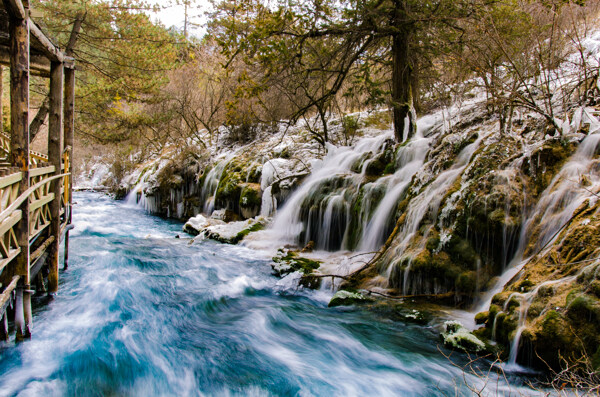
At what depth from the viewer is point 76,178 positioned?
31.8m

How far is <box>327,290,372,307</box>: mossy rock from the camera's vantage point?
5.40 meters

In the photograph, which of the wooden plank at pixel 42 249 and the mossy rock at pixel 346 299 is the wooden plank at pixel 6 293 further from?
the mossy rock at pixel 346 299

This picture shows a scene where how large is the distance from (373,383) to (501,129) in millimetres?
4704

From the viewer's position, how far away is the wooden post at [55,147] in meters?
5.46

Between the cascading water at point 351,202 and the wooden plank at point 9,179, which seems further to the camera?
the cascading water at point 351,202

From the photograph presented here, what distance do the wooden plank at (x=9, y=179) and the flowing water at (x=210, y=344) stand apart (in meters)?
1.94

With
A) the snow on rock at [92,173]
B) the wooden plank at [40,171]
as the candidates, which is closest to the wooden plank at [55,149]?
the wooden plank at [40,171]

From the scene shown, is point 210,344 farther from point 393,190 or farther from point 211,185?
point 211,185

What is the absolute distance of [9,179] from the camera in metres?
3.43

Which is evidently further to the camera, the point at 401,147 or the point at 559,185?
the point at 401,147

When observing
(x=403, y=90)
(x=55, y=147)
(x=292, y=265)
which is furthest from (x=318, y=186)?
(x=55, y=147)

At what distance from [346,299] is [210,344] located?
2093 mm

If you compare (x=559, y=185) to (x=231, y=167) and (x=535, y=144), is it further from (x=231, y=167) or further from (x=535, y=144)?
(x=231, y=167)

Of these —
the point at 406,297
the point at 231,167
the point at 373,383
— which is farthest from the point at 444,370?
the point at 231,167
